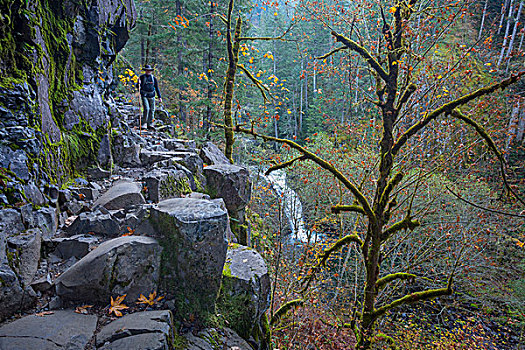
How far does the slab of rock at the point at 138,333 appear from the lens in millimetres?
2750

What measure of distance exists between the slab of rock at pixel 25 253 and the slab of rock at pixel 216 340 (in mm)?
2153

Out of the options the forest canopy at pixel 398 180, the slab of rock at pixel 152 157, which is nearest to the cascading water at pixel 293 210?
the forest canopy at pixel 398 180

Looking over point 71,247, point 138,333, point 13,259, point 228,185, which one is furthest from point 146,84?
point 138,333

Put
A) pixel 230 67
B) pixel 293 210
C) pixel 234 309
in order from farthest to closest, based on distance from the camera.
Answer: pixel 293 210 → pixel 230 67 → pixel 234 309

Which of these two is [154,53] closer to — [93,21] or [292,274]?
[93,21]

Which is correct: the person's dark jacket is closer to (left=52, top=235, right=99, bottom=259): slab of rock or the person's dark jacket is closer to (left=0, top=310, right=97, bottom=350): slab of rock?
(left=52, top=235, right=99, bottom=259): slab of rock

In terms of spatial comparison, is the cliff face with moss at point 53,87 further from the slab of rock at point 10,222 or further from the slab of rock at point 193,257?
the slab of rock at point 193,257

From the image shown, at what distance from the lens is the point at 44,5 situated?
5.23 m

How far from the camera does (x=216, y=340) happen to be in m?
3.71

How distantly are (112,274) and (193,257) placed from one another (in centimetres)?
104

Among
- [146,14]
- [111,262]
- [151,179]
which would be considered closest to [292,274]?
[151,179]

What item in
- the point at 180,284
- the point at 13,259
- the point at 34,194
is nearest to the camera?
the point at 13,259

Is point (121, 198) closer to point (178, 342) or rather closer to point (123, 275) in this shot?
point (123, 275)

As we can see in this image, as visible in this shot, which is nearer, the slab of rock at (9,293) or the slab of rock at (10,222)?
the slab of rock at (9,293)
